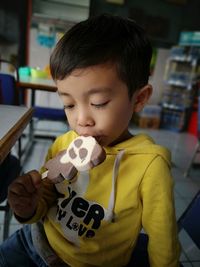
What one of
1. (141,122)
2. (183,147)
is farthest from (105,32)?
(141,122)

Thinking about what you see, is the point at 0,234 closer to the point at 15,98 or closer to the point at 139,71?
the point at 15,98

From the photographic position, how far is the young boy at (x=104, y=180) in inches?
24.5

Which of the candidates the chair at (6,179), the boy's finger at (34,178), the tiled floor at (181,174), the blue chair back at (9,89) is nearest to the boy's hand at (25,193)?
the boy's finger at (34,178)

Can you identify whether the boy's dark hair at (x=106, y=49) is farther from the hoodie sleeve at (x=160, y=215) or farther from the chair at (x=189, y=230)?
the chair at (x=189, y=230)

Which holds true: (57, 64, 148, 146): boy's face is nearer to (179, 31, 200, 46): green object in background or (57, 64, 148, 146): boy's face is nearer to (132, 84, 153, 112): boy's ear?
(132, 84, 153, 112): boy's ear

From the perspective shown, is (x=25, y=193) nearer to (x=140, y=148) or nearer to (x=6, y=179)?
(x=140, y=148)

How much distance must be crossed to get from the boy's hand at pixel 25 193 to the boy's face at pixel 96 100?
0.55 ft

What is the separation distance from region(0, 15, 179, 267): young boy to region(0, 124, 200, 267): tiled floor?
104cm

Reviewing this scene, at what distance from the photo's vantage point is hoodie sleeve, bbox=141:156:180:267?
632 mm

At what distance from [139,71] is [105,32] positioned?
0.13 meters

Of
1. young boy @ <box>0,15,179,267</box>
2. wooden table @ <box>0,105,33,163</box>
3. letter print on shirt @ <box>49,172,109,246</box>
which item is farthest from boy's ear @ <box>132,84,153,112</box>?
wooden table @ <box>0,105,33,163</box>

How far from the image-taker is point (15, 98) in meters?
1.86

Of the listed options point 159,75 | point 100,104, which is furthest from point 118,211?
point 159,75

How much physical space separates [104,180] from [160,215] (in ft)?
0.58
